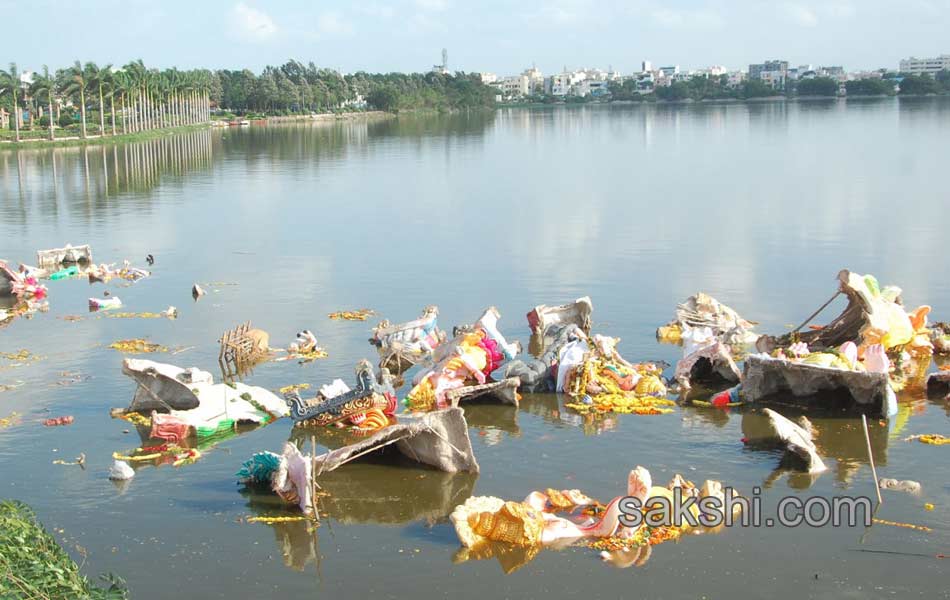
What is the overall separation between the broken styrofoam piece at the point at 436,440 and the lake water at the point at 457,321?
376 millimetres

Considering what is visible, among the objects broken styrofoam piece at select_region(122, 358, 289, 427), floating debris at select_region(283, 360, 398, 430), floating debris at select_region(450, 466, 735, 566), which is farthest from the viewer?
broken styrofoam piece at select_region(122, 358, 289, 427)

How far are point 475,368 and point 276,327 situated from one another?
742 cm

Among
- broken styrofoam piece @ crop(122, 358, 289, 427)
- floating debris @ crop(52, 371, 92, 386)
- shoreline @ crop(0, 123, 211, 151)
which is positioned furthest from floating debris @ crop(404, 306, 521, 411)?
shoreline @ crop(0, 123, 211, 151)

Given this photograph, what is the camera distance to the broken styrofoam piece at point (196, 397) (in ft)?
59.2

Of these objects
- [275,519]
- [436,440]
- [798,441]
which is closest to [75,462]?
[275,519]

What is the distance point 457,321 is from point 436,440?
10.5m

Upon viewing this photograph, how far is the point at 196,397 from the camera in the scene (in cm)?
1831

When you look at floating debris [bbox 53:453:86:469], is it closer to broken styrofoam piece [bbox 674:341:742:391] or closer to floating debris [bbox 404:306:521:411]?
floating debris [bbox 404:306:521:411]

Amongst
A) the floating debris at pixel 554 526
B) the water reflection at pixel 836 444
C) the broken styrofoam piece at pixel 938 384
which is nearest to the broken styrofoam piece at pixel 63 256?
the water reflection at pixel 836 444

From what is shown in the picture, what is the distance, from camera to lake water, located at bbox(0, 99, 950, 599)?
43.1ft

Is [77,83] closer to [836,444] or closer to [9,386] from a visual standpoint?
[9,386]

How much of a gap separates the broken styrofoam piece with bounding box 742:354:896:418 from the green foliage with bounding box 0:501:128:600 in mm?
11998

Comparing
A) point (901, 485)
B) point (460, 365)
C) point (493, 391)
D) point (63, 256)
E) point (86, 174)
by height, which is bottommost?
point (901, 485)

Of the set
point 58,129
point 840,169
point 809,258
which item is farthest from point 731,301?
point 58,129
